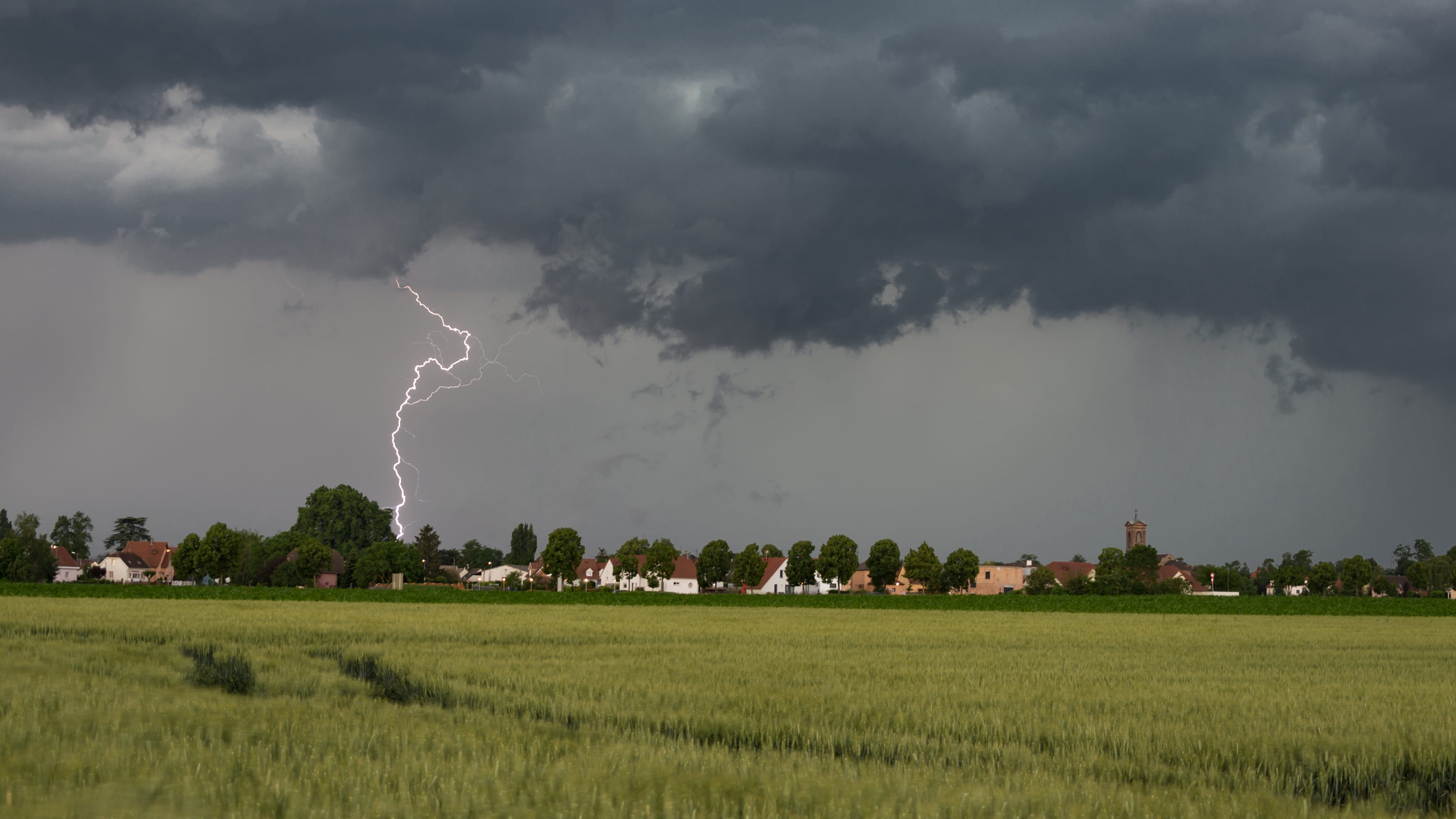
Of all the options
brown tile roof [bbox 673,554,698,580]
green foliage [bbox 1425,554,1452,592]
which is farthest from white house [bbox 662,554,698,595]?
green foliage [bbox 1425,554,1452,592]

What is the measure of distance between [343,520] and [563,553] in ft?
162

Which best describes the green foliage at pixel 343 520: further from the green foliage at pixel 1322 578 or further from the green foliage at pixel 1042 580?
the green foliage at pixel 1322 578

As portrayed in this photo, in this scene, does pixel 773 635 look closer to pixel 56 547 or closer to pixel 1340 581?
pixel 1340 581

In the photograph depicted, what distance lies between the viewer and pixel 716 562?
170 m

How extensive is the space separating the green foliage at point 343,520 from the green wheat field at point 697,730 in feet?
456

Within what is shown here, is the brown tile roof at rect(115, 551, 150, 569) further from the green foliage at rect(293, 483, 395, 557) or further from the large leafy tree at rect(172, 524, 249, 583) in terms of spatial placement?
the large leafy tree at rect(172, 524, 249, 583)

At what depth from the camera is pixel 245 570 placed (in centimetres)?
13575

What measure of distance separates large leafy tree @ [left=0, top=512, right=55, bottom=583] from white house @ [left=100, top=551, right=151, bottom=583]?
71330 mm

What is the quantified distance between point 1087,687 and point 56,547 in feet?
730

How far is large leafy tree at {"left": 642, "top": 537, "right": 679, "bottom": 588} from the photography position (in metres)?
162

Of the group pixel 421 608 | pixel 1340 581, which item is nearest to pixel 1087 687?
pixel 421 608

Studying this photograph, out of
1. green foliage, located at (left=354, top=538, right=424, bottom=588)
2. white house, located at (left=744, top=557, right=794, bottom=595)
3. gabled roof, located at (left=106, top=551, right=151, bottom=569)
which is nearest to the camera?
green foliage, located at (left=354, top=538, right=424, bottom=588)

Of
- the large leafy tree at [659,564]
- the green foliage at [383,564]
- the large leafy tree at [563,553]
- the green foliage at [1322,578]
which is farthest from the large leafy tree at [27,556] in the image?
the green foliage at [1322,578]

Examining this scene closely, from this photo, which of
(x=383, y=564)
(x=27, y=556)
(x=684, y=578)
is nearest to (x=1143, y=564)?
(x=684, y=578)
